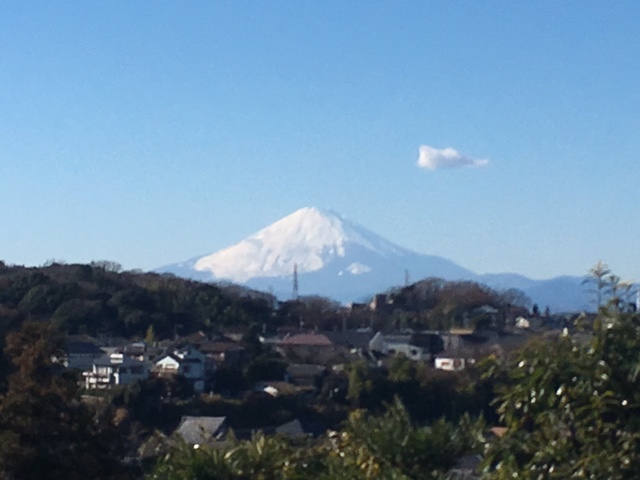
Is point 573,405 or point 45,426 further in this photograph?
point 45,426

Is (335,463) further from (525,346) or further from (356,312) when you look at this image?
(356,312)

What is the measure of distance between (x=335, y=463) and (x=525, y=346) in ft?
4.20

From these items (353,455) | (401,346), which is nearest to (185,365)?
(401,346)

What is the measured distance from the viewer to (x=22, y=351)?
254 inches

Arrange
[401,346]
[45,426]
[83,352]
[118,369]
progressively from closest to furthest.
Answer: [45,426]
[118,369]
[83,352]
[401,346]

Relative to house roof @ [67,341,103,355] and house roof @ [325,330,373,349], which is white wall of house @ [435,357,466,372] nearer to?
house roof @ [325,330,373,349]

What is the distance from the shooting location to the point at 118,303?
35938 millimetres

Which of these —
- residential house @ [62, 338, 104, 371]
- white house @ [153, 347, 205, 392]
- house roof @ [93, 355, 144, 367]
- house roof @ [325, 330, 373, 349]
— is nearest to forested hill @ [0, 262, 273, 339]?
residential house @ [62, 338, 104, 371]

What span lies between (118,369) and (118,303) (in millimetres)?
10480

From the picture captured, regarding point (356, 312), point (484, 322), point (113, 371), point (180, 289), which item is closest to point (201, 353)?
point (113, 371)

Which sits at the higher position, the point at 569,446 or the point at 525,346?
the point at 525,346

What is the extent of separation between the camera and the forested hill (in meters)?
34.1

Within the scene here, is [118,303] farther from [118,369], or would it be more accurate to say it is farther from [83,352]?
[118,369]

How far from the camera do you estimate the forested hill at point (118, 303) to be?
112 feet
